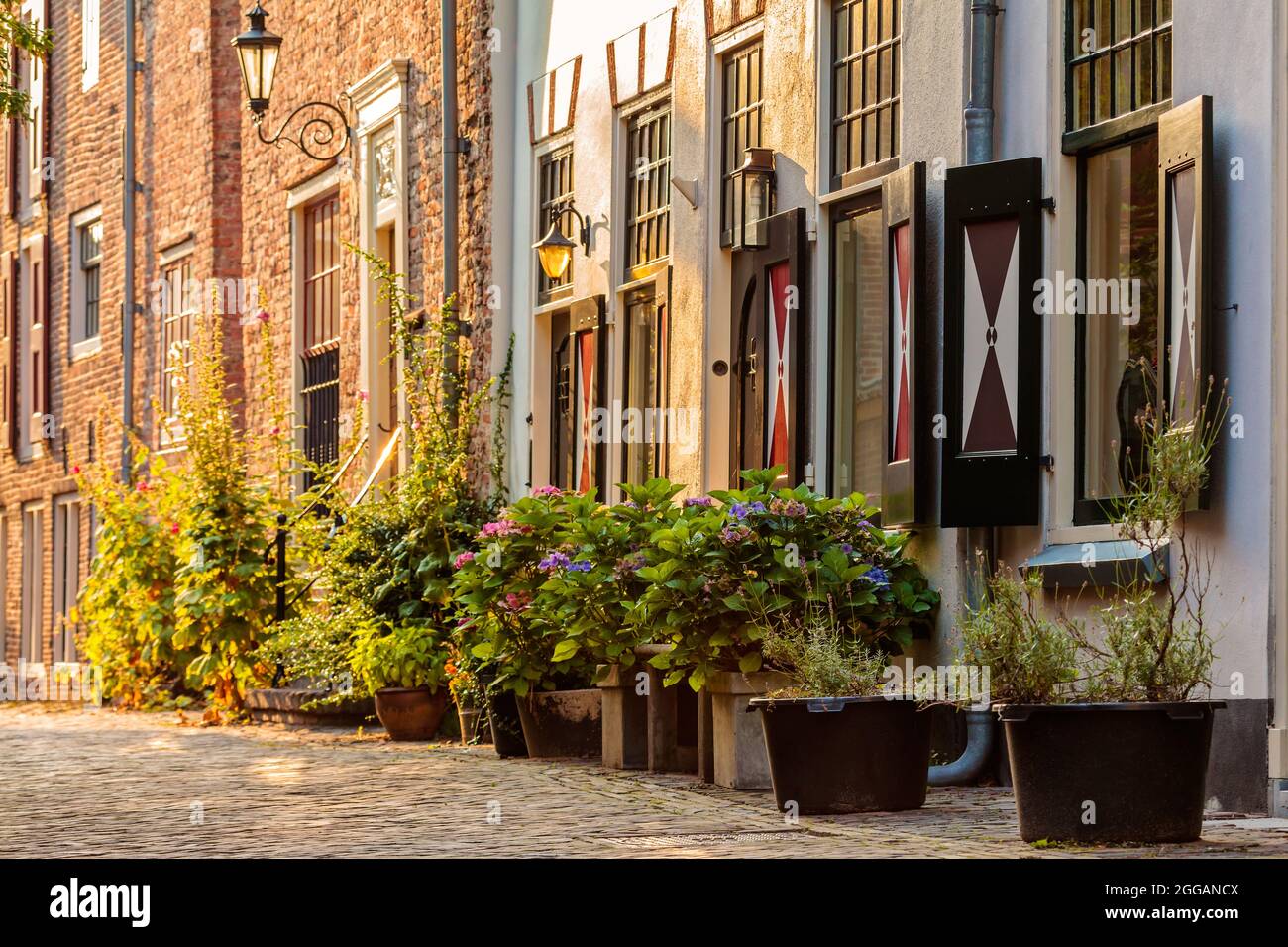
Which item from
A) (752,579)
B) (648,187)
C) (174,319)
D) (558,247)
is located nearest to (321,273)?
(174,319)

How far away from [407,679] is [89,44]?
14.0 m

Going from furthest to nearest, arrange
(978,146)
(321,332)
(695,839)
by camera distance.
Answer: (321,332) → (978,146) → (695,839)

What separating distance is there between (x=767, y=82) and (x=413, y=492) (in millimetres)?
4090

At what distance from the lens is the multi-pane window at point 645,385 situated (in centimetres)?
1426

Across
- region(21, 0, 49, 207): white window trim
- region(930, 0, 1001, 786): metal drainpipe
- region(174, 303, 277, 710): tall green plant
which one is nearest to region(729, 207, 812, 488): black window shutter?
region(930, 0, 1001, 786): metal drainpipe

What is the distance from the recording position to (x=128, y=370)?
24203 mm

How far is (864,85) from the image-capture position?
1174cm

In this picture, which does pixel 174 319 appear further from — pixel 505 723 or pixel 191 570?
pixel 505 723

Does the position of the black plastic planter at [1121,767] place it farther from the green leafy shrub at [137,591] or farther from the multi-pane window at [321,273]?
the multi-pane window at [321,273]

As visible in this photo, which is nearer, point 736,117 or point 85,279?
point 736,117

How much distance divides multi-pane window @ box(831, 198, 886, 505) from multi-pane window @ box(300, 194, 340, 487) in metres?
8.19

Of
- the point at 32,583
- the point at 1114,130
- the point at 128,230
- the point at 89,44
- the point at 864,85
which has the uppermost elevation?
the point at 89,44

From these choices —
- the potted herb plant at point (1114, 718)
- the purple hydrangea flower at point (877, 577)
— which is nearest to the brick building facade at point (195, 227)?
the purple hydrangea flower at point (877, 577)
